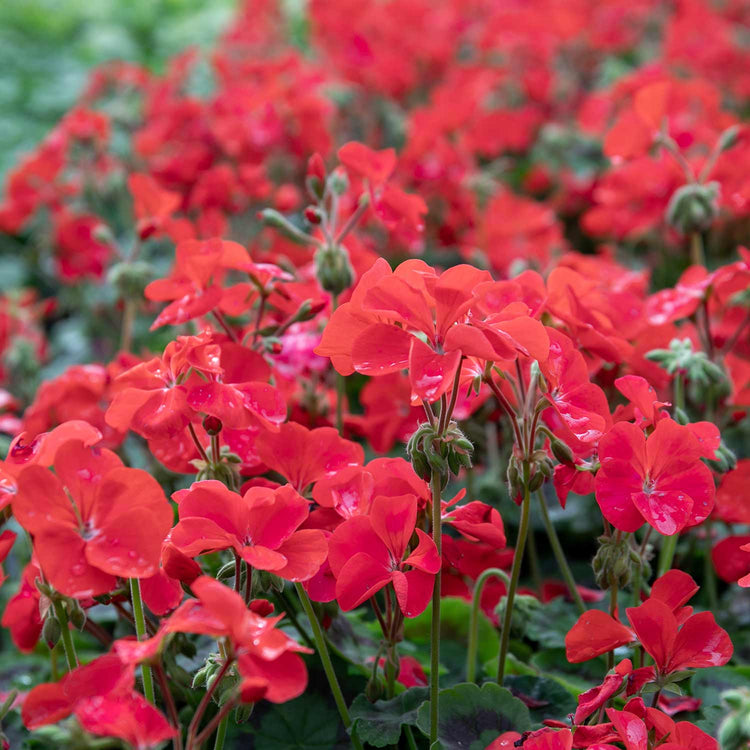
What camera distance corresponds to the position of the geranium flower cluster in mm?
832

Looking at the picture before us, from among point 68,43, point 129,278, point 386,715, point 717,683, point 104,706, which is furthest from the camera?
point 68,43

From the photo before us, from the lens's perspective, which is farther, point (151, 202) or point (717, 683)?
point (151, 202)

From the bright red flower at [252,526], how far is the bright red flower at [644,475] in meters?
0.31

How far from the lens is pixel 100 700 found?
2.45 ft

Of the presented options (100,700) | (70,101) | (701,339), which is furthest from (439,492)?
(70,101)

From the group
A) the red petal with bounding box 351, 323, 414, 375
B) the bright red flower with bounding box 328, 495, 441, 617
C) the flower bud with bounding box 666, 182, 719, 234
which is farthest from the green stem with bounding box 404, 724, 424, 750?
the flower bud with bounding box 666, 182, 719, 234

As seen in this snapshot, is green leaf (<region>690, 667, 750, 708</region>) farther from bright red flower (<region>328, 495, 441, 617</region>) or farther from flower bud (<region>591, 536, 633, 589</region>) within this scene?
bright red flower (<region>328, 495, 441, 617</region>)

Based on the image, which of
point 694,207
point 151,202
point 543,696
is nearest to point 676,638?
point 543,696

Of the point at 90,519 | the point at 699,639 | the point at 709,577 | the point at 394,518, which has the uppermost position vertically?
the point at 90,519

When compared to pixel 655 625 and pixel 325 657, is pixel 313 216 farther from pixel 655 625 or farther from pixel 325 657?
pixel 655 625

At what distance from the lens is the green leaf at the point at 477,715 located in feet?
3.39

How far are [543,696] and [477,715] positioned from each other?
0.53ft

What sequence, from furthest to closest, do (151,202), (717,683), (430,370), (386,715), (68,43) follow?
(68,43)
(151,202)
(717,683)
(386,715)
(430,370)

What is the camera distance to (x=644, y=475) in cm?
98
